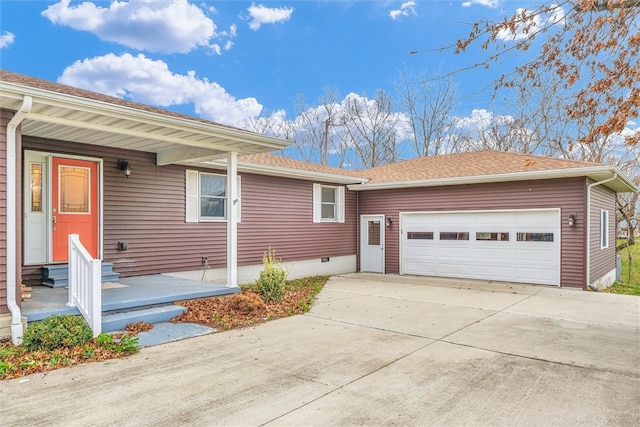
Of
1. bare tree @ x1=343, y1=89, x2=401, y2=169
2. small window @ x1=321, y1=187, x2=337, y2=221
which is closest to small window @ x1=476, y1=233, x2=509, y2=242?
small window @ x1=321, y1=187, x2=337, y2=221

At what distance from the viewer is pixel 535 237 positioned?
10.1 meters

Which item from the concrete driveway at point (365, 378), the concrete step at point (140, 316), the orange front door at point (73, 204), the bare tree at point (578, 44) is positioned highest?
the bare tree at point (578, 44)

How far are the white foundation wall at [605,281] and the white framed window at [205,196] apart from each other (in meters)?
9.18

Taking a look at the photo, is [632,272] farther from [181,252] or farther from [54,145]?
[54,145]

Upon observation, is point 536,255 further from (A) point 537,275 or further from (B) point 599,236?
(B) point 599,236

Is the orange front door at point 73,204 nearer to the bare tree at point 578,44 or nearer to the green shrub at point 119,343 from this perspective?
the green shrub at point 119,343

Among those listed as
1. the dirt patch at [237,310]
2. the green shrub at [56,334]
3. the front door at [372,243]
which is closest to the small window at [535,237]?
the front door at [372,243]

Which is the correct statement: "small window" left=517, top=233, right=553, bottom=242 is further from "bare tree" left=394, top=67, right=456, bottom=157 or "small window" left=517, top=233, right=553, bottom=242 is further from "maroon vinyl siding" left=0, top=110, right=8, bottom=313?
"bare tree" left=394, top=67, right=456, bottom=157

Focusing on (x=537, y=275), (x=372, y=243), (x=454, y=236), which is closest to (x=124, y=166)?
(x=372, y=243)

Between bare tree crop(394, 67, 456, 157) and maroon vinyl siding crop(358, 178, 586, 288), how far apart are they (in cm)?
1193

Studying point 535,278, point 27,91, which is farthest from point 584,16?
point 535,278

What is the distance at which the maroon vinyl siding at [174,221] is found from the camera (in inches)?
303

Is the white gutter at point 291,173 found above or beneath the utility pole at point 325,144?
beneath

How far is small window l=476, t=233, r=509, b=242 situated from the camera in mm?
10594
